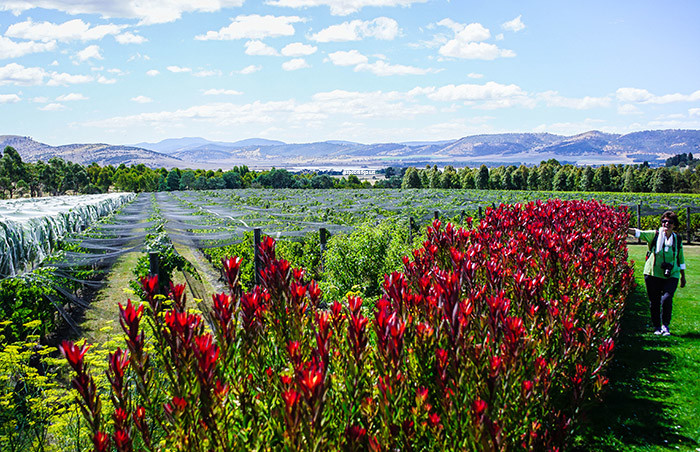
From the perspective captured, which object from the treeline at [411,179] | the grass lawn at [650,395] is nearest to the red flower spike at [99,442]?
the grass lawn at [650,395]

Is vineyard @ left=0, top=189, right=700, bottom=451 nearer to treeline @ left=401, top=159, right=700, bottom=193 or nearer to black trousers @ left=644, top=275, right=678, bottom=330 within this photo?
black trousers @ left=644, top=275, right=678, bottom=330

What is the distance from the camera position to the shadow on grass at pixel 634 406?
174 inches

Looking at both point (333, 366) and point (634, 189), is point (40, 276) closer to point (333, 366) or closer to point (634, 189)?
point (333, 366)

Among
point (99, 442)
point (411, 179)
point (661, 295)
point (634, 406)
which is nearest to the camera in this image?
point (99, 442)

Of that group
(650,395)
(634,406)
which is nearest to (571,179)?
(650,395)

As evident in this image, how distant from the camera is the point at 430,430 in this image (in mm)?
2205

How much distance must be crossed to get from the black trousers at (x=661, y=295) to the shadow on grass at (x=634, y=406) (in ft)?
0.85

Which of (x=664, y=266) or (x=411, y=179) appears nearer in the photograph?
(x=664, y=266)

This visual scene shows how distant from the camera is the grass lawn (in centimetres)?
444

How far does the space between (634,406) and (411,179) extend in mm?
79013

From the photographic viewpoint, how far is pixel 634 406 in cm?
508

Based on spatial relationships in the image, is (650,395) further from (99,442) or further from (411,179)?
(411,179)

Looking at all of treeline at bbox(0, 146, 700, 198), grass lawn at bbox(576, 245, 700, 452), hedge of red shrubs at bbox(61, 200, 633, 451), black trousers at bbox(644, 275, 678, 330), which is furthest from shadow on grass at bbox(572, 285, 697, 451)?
treeline at bbox(0, 146, 700, 198)

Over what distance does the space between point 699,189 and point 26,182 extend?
94.2 meters
